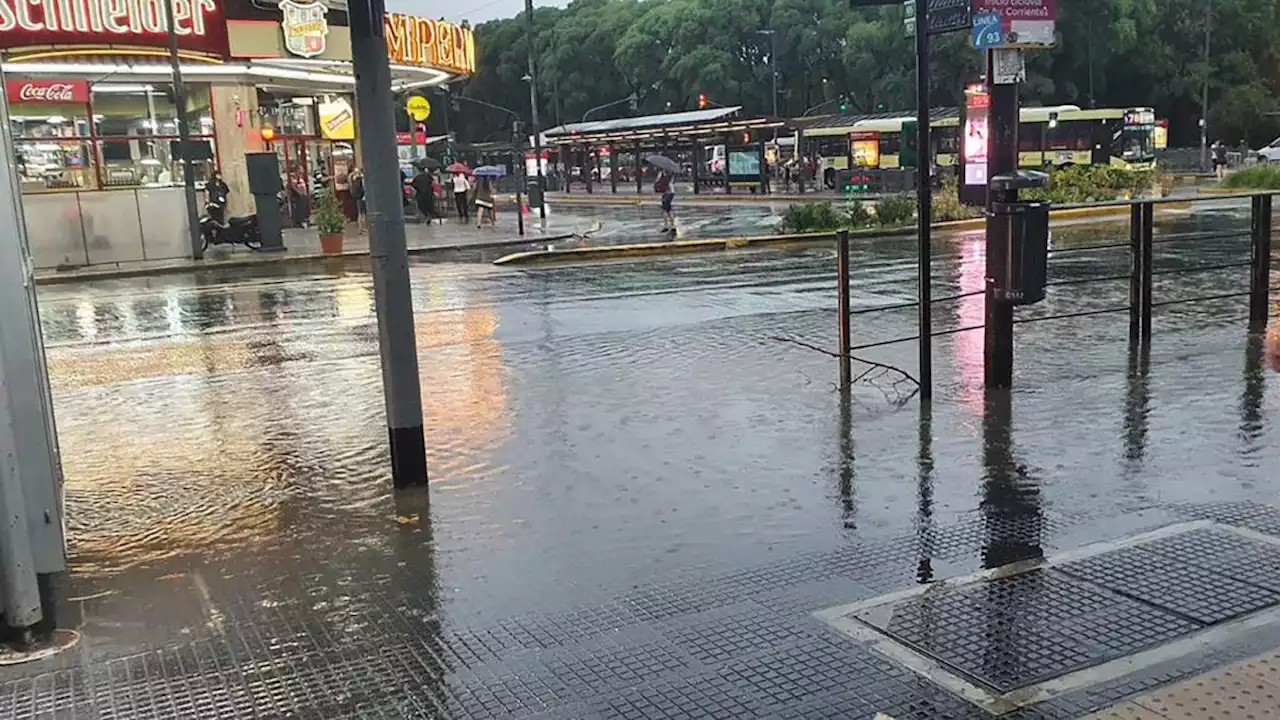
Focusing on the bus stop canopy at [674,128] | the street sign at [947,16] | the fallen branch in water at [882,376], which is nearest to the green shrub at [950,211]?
the fallen branch in water at [882,376]

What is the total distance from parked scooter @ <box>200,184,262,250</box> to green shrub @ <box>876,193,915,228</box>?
13.7 m

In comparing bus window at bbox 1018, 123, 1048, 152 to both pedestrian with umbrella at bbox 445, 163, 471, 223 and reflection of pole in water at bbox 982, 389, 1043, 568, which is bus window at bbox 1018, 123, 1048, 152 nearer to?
pedestrian with umbrella at bbox 445, 163, 471, 223

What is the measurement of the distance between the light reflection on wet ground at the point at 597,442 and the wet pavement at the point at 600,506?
0.11 feet

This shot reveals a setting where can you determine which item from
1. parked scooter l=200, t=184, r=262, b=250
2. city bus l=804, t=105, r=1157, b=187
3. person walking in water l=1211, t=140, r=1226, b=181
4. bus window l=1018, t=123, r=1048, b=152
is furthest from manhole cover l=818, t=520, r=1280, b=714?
person walking in water l=1211, t=140, r=1226, b=181

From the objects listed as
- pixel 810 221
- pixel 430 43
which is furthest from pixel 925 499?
pixel 430 43

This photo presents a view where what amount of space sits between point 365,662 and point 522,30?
94.5m

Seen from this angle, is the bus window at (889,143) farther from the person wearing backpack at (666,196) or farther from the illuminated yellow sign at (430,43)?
the illuminated yellow sign at (430,43)

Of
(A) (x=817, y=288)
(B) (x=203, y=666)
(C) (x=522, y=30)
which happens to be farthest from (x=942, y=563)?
(C) (x=522, y=30)

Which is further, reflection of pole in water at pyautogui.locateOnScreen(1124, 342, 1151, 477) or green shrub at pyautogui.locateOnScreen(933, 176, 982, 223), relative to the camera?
green shrub at pyautogui.locateOnScreen(933, 176, 982, 223)

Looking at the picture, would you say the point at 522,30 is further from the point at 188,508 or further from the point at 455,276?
the point at 188,508

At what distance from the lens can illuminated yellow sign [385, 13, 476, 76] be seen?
29.3 meters

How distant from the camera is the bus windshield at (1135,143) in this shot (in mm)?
48594

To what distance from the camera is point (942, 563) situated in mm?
5215

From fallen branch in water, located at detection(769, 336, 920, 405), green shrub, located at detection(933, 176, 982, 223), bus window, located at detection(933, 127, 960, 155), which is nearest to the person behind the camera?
fallen branch in water, located at detection(769, 336, 920, 405)
